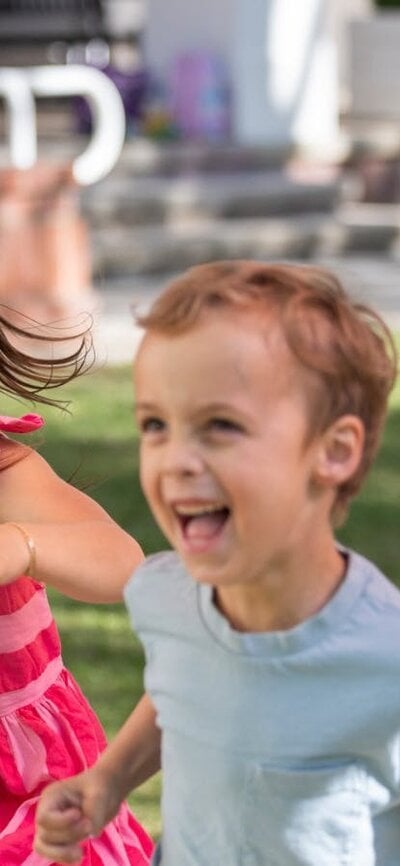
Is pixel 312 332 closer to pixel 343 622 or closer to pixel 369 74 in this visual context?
pixel 343 622

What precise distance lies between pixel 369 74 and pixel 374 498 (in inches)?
340

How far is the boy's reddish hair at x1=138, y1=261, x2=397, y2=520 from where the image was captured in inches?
60.2

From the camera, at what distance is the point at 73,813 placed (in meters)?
1.68

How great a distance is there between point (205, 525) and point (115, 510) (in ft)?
14.9

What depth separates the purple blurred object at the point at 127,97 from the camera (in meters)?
13.5

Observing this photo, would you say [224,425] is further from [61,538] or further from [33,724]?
[33,724]

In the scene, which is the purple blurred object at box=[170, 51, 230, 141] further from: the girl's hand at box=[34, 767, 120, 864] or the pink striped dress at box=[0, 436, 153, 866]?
the girl's hand at box=[34, 767, 120, 864]

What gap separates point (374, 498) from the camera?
636 centimetres

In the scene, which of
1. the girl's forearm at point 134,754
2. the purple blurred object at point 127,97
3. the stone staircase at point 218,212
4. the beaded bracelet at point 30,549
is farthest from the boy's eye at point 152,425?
the purple blurred object at point 127,97

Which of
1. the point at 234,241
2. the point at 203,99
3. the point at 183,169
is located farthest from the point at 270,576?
the point at 203,99

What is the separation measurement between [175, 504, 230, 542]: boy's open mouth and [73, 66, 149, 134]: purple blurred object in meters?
12.0

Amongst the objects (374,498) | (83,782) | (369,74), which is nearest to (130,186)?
(369,74)

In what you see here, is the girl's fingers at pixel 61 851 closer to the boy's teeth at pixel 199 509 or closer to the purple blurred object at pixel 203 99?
the boy's teeth at pixel 199 509

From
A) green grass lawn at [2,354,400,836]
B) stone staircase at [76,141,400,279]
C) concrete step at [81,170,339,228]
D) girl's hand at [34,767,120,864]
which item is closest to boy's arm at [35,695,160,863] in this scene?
girl's hand at [34,767,120,864]
